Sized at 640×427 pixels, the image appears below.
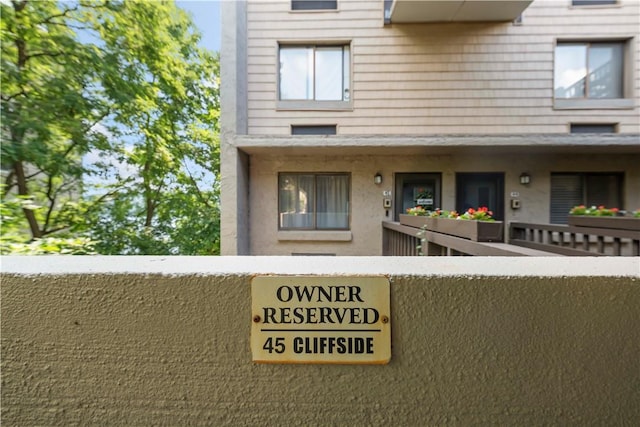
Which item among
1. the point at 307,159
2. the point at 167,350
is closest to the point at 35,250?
the point at 167,350

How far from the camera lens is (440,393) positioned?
2.42 feet

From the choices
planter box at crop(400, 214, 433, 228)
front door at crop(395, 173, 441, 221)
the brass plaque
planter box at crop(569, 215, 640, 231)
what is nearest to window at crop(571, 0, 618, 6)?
front door at crop(395, 173, 441, 221)

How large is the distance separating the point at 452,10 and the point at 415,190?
3.87m

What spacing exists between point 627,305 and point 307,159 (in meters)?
5.89

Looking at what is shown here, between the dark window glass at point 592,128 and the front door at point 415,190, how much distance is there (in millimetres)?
3170

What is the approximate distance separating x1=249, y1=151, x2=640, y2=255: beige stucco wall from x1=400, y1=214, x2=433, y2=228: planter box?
2012mm

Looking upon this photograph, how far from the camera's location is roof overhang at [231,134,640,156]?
521 cm

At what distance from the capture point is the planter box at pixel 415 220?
10.3ft

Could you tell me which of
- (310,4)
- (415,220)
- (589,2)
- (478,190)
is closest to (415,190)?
(478,190)

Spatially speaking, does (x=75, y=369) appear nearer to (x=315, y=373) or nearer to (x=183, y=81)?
(x=315, y=373)

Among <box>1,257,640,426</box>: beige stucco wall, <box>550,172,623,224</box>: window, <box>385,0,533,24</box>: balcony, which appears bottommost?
<box>1,257,640,426</box>: beige stucco wall

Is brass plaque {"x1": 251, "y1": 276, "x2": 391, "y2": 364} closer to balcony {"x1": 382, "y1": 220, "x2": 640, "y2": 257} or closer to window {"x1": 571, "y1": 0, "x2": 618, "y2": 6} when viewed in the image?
balcony {"x1": 382, "y1": 220, "x2": 640, "y2": 257}

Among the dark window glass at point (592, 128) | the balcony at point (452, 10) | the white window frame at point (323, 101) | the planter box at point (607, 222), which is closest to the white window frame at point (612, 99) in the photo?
the dark window glass at point (592, 128)

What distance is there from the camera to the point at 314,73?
6.24 metres
